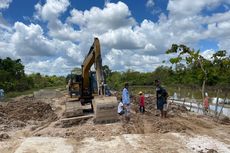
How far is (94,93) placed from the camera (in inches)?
728

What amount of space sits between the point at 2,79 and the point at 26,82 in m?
10.3

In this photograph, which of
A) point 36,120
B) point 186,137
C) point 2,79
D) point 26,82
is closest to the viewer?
point 186,137

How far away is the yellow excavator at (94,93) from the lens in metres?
14.1

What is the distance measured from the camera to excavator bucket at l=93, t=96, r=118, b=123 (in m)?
14.0

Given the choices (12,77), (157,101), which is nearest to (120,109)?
(157,101)

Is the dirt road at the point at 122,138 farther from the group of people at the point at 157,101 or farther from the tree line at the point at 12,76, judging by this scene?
the tree line at the point at 12,76

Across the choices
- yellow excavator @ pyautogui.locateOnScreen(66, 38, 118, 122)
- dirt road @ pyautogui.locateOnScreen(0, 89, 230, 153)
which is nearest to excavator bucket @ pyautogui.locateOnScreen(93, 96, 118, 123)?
yellow excavator @ pyautogui.locateOnScreen(66, 38, 118, 122)

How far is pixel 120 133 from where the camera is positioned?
1230 cm

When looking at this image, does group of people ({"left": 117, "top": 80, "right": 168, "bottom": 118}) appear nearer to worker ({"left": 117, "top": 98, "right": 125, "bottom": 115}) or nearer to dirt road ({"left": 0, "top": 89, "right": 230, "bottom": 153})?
worker ({"left": 117, "top": 98, "right": 125, "bottom": 115})

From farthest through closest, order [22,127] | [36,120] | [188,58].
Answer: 1. [188,58]
2. [36,120]
3. [22,127]

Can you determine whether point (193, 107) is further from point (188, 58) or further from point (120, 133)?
point (120, 133)

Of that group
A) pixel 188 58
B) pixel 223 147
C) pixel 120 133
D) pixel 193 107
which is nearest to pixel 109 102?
pixel 120 133

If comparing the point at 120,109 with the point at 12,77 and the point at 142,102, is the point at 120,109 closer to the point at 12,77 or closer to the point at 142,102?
the point at 142,102

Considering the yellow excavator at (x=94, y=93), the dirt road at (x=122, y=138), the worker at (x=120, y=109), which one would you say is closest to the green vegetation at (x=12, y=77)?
the yellow excavator at (x=94, y=93)
